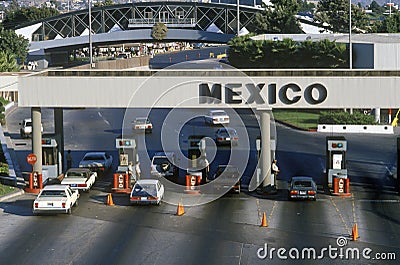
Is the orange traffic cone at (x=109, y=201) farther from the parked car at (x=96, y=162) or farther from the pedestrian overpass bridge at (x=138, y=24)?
the pedestrian overpass bridge at (x=138, y=24)

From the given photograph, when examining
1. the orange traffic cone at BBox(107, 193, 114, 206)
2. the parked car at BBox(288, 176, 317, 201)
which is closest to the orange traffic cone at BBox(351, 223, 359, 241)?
the parked car at BBox(288, 176, 317, 201)

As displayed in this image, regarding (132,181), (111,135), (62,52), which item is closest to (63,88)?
(132,181)

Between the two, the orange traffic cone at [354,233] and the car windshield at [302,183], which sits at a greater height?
the car windshield at [302,183]

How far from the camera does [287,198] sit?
41.3 meters

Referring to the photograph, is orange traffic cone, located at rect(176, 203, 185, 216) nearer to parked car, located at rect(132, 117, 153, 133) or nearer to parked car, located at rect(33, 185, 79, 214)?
parked car, located at rect(33, 185, 79, 214)

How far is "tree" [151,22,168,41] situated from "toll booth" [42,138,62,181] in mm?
96681

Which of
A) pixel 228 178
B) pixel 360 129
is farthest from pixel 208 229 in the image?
pixel 360 129

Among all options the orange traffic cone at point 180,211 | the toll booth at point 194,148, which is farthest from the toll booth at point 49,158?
the orange traffic cone at point 180,211

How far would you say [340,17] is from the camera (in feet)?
430

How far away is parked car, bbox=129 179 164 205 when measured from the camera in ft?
130

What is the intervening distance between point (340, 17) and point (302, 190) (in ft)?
309

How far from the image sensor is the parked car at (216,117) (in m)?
68.2

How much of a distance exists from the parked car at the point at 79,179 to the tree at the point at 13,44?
8736 centimetres

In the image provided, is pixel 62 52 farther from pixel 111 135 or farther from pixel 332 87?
pixel 332 87
